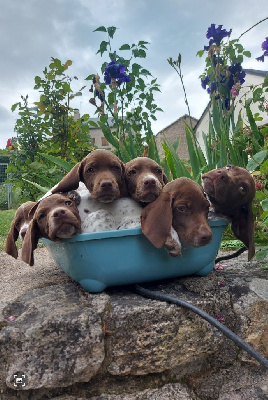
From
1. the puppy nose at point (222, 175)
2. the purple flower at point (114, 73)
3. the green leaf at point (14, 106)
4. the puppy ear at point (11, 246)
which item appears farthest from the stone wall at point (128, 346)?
the green leaf at point (14, 106)

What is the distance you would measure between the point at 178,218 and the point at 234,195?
21 cm

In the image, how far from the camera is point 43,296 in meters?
1.41

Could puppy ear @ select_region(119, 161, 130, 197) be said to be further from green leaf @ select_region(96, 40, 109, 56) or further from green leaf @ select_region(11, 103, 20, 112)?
green leaf @ select_region(11, 103, 20, 112)

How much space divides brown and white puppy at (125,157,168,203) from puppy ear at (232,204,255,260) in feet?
0.99

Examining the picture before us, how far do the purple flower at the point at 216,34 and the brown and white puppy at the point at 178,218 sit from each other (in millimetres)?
1743

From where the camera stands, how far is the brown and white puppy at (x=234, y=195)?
52.1 inches

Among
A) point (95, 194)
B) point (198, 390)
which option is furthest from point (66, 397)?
point (95, 194)

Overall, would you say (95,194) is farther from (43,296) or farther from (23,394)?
(23,394)

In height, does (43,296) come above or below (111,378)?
above

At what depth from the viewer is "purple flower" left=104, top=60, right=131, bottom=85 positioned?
8.59 feet

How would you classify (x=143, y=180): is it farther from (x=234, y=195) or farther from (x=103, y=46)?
(x=103, y=46)

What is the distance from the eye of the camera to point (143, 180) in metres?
1.32

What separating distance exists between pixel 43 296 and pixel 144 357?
0.41 meters

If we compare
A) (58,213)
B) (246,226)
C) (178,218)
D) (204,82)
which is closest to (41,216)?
(58,213)
